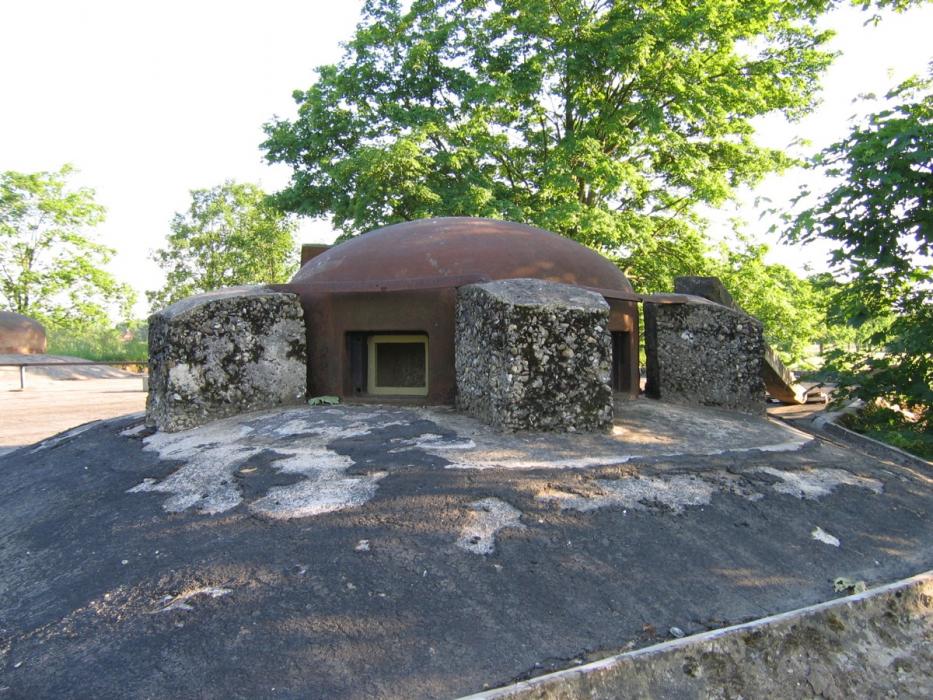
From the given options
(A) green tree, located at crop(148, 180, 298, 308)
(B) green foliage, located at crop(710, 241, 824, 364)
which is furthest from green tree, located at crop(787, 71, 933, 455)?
(A) green tree, located at crop(148, 180, 298, 308)

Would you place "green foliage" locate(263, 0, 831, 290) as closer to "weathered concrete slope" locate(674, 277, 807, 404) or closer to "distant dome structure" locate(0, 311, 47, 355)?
"weathered concrete slope" locate(674, 277, 807, 404)

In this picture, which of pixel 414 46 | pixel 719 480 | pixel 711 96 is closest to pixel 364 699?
pixel 719 480

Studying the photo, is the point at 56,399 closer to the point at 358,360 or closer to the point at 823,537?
the point at 358,360

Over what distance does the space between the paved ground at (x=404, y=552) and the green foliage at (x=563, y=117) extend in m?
8.94

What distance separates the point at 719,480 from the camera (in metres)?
4.78

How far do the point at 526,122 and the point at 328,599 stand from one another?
14902 millimetres

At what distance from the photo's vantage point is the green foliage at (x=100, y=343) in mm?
34844

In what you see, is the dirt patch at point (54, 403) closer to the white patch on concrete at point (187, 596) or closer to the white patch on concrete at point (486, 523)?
the white patch on concrete at point (187, 596)

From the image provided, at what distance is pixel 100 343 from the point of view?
54656 mm

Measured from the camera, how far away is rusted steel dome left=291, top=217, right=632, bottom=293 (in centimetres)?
674

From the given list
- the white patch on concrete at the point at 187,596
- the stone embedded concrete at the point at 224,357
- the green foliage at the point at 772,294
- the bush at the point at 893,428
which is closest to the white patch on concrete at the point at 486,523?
the white patch on concrete at the point at 187,596

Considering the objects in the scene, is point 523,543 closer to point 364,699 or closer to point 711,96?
point 364,699

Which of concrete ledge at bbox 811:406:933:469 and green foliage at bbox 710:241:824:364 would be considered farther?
green foliage at bbox 710:241:824:364

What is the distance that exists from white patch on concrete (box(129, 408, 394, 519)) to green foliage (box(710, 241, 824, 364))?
462 inches
